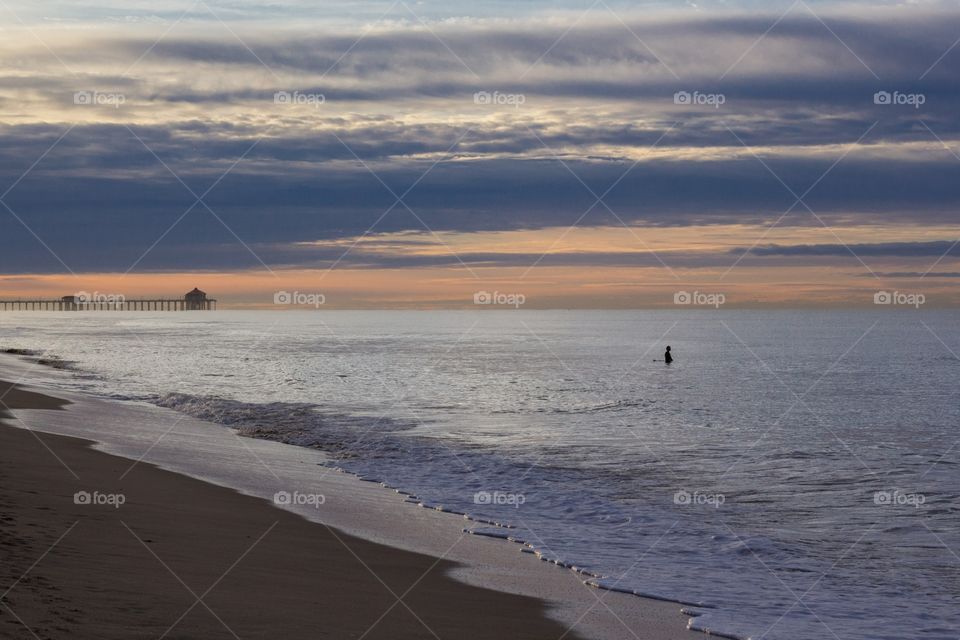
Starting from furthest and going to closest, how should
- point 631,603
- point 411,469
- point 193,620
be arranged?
point 411,469
point 631,603
point 193,620

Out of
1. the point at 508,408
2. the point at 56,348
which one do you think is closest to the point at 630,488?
the point at 508,408

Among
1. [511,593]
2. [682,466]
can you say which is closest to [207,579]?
[511,593]

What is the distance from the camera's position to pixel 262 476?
20594 mm

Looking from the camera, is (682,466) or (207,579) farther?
(682,466)

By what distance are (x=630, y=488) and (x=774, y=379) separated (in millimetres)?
47607

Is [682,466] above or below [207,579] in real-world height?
above

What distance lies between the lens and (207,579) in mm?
10703

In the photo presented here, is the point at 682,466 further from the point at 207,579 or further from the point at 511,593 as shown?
the point at 207,579

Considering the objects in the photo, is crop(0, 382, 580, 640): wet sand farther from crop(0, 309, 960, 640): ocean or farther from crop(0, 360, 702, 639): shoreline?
crop(0, 309, 960, 640): ocean

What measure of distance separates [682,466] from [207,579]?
16.4 metres

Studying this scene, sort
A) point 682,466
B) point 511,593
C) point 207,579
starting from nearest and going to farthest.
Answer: point 207,579 → point 511,593 → point 682,466

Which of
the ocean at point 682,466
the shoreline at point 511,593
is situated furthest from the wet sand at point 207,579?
the ocean at point 682,466

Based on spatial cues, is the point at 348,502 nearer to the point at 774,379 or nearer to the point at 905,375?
the point at 774,379

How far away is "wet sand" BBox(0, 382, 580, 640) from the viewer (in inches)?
349
